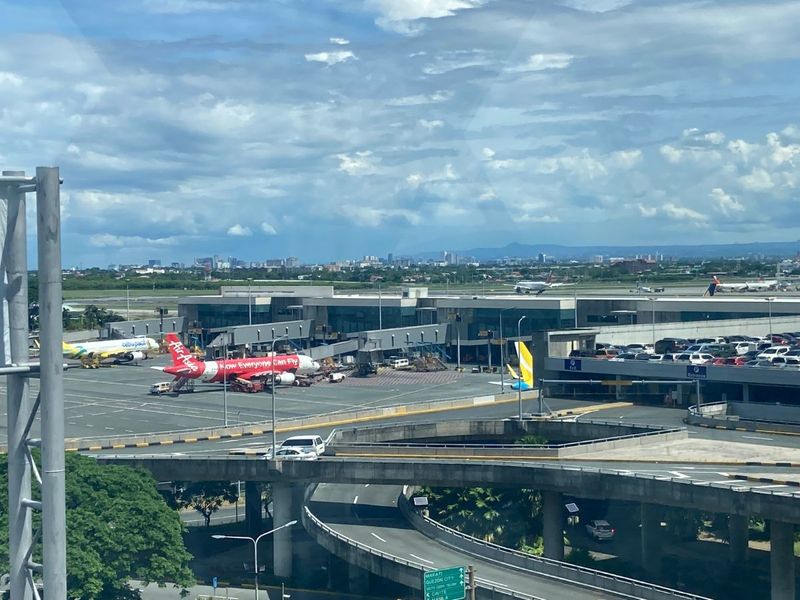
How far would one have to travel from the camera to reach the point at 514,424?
52250 millimetres

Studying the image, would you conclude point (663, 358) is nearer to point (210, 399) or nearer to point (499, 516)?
A: point (499, 516)

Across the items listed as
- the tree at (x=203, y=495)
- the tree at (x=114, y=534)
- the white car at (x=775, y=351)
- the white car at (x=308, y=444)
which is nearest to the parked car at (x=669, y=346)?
the white car at (x=775, y=351)

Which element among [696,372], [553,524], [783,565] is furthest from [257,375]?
[783,565]

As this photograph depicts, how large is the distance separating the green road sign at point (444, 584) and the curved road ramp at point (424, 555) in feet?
11.5

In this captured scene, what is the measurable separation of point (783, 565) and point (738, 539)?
7729mm

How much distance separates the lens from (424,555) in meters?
35.2

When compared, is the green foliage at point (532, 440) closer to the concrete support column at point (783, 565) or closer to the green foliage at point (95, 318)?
the concrete support column at point (783, 565)

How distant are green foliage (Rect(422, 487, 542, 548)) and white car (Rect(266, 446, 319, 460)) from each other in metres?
5.99

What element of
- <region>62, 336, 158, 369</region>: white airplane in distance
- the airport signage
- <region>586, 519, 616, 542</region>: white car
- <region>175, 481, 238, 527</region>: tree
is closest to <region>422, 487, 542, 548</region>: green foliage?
<region>586, 519, 616, 542</region>: white car

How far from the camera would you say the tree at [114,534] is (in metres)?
29.3

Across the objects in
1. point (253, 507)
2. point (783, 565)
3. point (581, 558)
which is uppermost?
point (783, 565)

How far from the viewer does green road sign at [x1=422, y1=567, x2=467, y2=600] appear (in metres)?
25.6

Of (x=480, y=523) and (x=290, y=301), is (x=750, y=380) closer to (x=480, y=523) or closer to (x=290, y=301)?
(x=480, y=523)

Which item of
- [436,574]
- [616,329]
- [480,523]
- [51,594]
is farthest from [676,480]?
[616,329]
